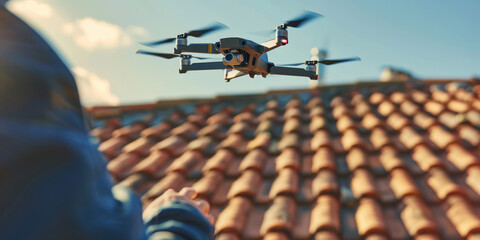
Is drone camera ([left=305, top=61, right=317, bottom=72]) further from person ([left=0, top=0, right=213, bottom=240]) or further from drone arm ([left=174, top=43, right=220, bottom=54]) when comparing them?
person ([left=0, top=0, right=213, bottom=240])

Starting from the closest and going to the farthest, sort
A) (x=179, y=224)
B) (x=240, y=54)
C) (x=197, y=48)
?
(x=240, y=54)
(x=197, y=48)
(x=179, y=224)

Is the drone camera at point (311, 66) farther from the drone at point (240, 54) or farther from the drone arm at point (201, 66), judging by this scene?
the drone arm at point (201, 66)

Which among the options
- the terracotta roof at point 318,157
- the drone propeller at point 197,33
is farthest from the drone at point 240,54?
the terracotta roof at point 318,157

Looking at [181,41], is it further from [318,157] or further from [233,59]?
[318,157]

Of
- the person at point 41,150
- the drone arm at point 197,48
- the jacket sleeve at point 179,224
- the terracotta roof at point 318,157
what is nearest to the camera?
the person at point 41,150

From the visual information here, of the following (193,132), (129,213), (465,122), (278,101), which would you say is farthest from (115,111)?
(129,213)

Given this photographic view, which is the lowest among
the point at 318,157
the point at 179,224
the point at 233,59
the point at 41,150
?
the point at 318,157

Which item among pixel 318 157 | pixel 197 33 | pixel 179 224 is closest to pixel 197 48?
pixel 197 33
